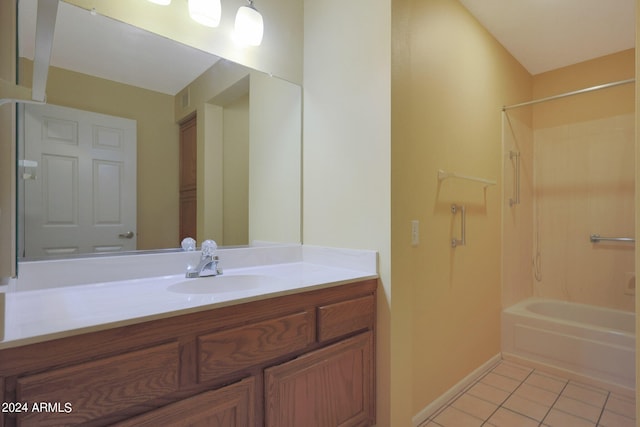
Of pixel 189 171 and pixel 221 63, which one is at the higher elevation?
pixel 221 63

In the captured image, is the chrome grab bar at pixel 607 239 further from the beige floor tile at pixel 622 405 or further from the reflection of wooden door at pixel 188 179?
the reflection of wooden door at pixel 188 179

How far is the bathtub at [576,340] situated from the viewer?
2.05m

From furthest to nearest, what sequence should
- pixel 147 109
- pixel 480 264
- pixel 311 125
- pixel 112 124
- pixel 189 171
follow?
pixel 480 264, pixel 311 125, pixel 189 171, pixel 147 109, pixel 112 124

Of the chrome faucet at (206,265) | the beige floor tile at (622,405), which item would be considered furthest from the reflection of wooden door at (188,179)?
the beige floor tile at (622,405)

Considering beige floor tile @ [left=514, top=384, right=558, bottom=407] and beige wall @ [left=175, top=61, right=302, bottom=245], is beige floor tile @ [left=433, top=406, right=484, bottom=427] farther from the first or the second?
beige wall @ [left=175, top=61, right=302, bottom=245]

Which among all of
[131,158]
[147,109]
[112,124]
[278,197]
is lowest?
[278,197]

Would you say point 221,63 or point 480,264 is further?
point 480,264

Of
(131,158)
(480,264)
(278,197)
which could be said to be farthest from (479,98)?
(131,158)

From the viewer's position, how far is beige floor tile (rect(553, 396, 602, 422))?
1.80 m

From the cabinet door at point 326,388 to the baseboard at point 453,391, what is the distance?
0.42 meters

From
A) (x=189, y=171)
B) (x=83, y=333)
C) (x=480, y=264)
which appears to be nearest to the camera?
(x=83, y=333)

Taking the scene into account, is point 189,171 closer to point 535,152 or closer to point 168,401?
point 168,401

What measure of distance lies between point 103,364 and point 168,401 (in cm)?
22

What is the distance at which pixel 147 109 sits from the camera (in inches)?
58.5
